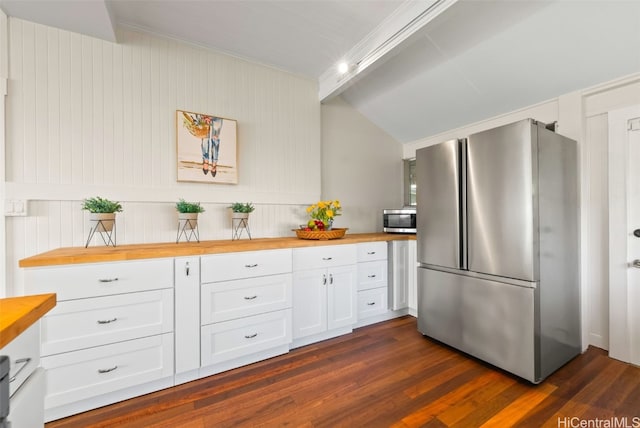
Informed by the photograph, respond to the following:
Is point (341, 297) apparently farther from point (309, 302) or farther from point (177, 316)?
point (177, 316)

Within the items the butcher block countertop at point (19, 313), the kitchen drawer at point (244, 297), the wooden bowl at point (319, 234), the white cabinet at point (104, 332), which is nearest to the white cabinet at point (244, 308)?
the kitchen drawer at point (244, 297)

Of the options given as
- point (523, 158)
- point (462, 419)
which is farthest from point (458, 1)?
point (462, 419)

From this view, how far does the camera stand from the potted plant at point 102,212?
1.87m

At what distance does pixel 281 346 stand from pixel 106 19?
270cm

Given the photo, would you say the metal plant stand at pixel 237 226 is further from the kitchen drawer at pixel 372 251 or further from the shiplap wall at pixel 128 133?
the kitchen drawer at pixel 372 251

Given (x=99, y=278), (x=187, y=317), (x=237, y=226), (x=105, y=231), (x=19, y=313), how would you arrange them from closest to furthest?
(x=19, y=313) < (x=99, y=278) < (x=187, y=317) < (x=105, y=231) < (x=237, y=226)

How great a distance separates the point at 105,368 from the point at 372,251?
7.20ft

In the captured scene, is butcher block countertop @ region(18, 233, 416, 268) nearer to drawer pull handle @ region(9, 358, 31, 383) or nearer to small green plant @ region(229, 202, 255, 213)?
small green plant @ region(229, 202, 255, 213)

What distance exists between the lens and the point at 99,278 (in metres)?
1.60

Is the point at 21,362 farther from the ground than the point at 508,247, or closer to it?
closer to it

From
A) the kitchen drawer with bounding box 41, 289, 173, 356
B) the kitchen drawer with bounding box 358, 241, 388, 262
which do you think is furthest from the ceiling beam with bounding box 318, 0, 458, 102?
the kitchen drawer with bounding box 41, 289, 173, 356

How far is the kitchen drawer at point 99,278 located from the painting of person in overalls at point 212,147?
962 millimetres

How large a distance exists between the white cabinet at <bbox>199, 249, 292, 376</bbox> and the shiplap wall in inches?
23.9

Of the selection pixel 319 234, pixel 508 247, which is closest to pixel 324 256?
pixel 319 234
